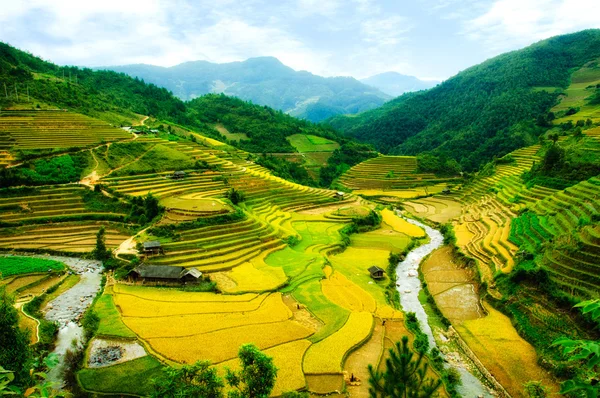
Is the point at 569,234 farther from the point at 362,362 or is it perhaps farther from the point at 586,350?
the point at 586,350

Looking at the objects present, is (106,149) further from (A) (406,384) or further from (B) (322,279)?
(A) (406,384)

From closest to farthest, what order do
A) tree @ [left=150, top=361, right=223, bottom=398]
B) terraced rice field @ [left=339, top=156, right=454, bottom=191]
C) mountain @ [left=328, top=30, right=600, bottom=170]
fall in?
tree @ [left=150, top=361, right=223, bottom=398] → terraced rice field @ [left=339, top=156, right=454, bottom=191] → mountain @ [left=328, top=30, right=600, bottom=170]

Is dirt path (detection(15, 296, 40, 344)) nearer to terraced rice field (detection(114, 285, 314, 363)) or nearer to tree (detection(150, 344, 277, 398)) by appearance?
terraced rice field (detection(114, 285, 314, 363))

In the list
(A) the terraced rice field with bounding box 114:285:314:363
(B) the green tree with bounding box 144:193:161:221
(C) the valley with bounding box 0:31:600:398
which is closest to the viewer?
(C) the valley with bounding box 0:31:600:398

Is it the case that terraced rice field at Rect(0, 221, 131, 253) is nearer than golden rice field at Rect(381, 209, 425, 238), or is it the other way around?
terraced rice field at Rect(0, 221, 131, 253)

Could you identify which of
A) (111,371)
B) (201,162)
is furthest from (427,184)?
(111,371)

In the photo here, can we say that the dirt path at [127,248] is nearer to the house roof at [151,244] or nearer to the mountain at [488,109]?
the house roof at [151,244]

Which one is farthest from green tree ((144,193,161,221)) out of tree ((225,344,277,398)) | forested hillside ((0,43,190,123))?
forested hillside ((0,43,190,123))
